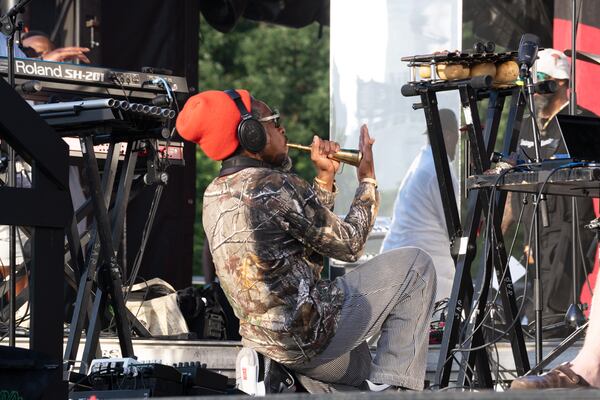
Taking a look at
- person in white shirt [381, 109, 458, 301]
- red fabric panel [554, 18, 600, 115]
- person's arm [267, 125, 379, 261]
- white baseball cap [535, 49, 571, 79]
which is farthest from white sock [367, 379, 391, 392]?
red fabric panel [554, 18, 600, 115]

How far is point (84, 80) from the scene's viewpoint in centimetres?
529

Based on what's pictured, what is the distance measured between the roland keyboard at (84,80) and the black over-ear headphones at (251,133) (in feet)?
3.15

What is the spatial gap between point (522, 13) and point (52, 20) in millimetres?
3490

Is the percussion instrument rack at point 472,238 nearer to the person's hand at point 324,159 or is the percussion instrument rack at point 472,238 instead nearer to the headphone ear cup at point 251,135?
the person's hand at point 324,159

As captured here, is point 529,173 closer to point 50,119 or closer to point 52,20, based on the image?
point 50,119

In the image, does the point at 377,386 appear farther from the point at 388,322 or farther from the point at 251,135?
the point at 251,135

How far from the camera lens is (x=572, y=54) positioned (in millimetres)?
6445

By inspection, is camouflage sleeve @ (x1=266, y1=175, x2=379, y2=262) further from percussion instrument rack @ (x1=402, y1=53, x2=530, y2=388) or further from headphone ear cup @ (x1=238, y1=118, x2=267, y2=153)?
percussion instrument rack @ (x1=402, y1=53, x2=530, y2=388)

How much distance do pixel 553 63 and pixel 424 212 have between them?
1372 mm

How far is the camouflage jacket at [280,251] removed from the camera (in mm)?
4336

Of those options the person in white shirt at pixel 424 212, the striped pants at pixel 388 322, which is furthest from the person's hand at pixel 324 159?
the person in white shirt at pixel 424 212

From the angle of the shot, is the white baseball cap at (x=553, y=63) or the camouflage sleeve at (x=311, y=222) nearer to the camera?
the camouflage sleeve at (x=311, y=222)

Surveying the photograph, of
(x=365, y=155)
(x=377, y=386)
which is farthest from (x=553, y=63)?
(x=377, y=386)

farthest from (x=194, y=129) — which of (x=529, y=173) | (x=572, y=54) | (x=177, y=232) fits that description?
(x=177, y=232)
